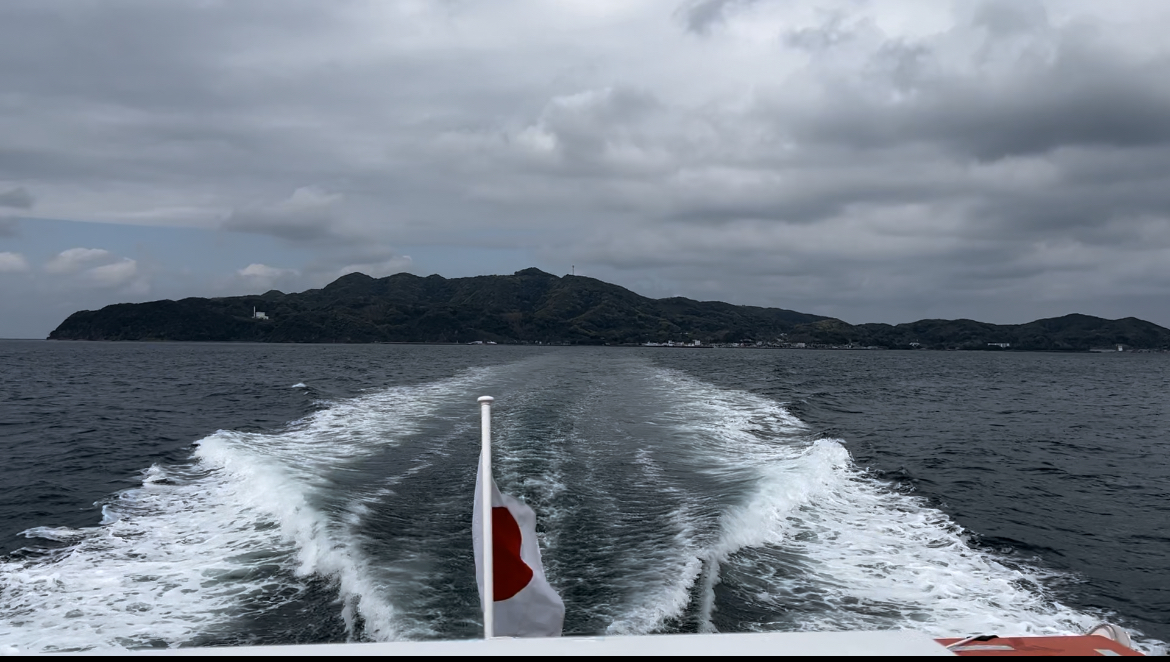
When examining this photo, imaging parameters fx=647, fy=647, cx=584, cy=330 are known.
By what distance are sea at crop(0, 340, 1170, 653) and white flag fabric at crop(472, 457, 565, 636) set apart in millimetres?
2558

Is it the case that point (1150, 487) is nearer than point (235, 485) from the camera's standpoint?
No

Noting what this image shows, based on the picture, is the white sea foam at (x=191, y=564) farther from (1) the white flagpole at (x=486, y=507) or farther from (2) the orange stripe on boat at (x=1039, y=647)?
Answer: (2) the orange stripe on boat at (x=1039, y=647)

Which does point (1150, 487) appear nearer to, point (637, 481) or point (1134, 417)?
point (637, 481)

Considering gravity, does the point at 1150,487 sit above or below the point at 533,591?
below

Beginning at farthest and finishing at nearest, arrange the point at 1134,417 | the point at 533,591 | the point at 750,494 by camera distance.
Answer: the point at 1134,417, the point at 750,494, the point at 533,591

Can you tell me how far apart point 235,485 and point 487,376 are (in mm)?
30567

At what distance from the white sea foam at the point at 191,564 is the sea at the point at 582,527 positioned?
1.7 inches

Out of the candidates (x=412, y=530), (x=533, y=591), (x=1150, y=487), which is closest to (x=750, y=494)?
(x=412, y=530)

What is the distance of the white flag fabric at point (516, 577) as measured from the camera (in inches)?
189

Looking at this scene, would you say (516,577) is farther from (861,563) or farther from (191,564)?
(861,563)

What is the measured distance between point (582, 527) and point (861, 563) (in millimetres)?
4324

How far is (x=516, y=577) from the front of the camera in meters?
4.88

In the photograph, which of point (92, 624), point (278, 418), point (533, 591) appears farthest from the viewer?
point (278, 418)

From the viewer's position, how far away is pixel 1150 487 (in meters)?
17.4
